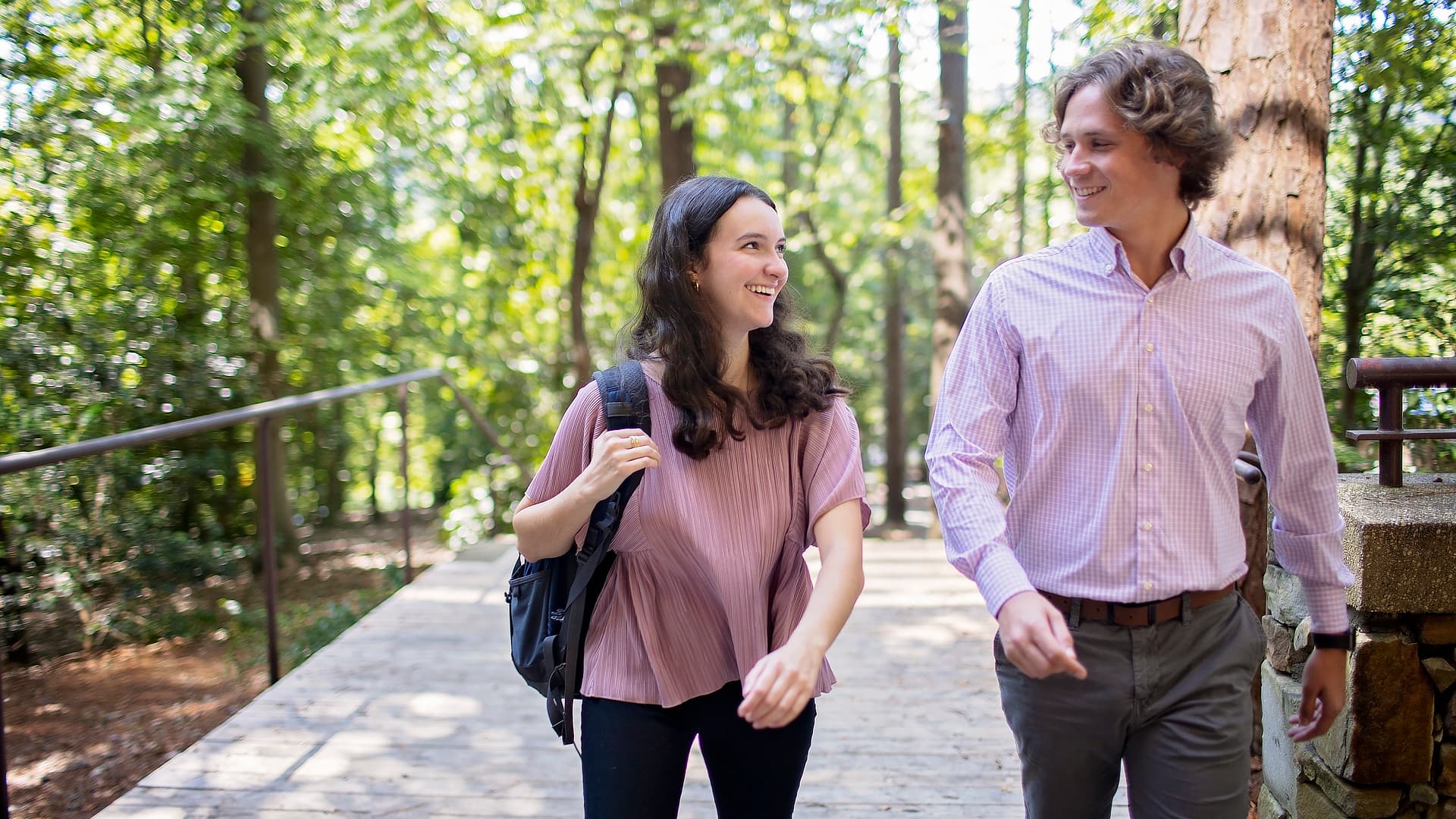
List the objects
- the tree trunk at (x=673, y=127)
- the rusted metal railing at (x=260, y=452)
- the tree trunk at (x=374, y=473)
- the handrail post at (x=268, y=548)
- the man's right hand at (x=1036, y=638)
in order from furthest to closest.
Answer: the tree trunk at (x=374, y=473), the tree trunk at (x=673, y=127), the handrail post at (x=268, y=548), the rusted metal railing at (x=260, y=452), the man's right hand at (x=1036, y=638)

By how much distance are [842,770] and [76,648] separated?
4.52 meters

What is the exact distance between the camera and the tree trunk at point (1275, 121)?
307 cm

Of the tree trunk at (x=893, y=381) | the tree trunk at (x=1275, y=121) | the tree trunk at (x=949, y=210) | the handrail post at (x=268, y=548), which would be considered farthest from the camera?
the tree trunk at (x=893, y=381)

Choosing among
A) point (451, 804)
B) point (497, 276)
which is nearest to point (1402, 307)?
point (451, 804)

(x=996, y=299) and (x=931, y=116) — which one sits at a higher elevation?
(x=931, y=116)

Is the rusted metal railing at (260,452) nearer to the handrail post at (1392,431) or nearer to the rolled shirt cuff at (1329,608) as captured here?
the rolled shirt cuff at (1329,608)

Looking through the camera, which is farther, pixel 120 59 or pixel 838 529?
pixel 120 59

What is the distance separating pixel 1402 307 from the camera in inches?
157

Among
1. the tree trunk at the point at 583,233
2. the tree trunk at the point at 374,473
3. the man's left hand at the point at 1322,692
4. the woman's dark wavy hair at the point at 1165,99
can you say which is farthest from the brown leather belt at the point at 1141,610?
the tree trunk at the point at 374,473

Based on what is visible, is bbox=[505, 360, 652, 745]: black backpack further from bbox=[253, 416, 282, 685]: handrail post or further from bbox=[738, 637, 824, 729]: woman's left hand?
bbox=[253, 416, 282, 685]: handrail post

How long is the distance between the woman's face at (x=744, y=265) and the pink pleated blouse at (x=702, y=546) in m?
0.19

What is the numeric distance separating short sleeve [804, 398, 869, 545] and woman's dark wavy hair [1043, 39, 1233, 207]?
2.12 ft

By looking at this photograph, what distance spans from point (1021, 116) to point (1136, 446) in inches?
281

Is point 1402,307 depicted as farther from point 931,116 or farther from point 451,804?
point 931,116
